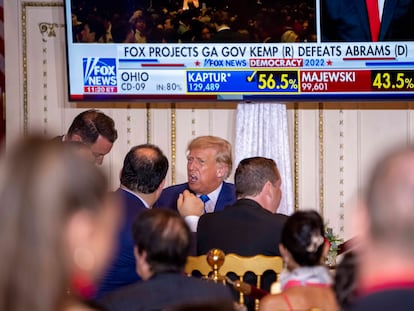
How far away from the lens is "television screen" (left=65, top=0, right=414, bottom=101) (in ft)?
24.7

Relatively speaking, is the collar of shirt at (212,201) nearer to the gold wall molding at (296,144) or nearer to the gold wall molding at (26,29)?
the gold wall molding at (296,144)

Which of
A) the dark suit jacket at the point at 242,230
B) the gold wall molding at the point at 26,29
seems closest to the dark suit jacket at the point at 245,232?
the dark suit jacket at the point at 242,230

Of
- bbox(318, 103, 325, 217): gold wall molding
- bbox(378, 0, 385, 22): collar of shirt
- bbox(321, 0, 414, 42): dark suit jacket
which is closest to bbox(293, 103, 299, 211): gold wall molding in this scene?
bbox(318, 103, 325, 217): gold wall molding

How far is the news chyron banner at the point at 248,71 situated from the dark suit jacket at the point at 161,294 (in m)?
4.54

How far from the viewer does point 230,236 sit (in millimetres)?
4703

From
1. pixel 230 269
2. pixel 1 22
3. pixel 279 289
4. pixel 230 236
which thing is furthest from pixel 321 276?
pixel 1 22

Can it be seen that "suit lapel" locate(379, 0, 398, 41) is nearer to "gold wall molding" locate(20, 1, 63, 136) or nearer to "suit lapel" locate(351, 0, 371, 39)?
"suit lapel" locate(351, 0, 371, 39)

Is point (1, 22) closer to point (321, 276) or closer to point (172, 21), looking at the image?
point (172, 21)

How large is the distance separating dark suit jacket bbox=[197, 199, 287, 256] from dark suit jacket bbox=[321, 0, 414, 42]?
9.86 feet

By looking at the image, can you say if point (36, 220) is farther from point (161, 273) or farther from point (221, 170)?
point (221, 170)

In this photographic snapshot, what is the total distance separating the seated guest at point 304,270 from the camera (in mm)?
3494

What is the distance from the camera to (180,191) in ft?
20.8

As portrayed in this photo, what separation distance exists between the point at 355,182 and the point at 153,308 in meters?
5.39

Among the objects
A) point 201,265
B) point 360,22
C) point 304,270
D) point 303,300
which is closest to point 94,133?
point 201,265
